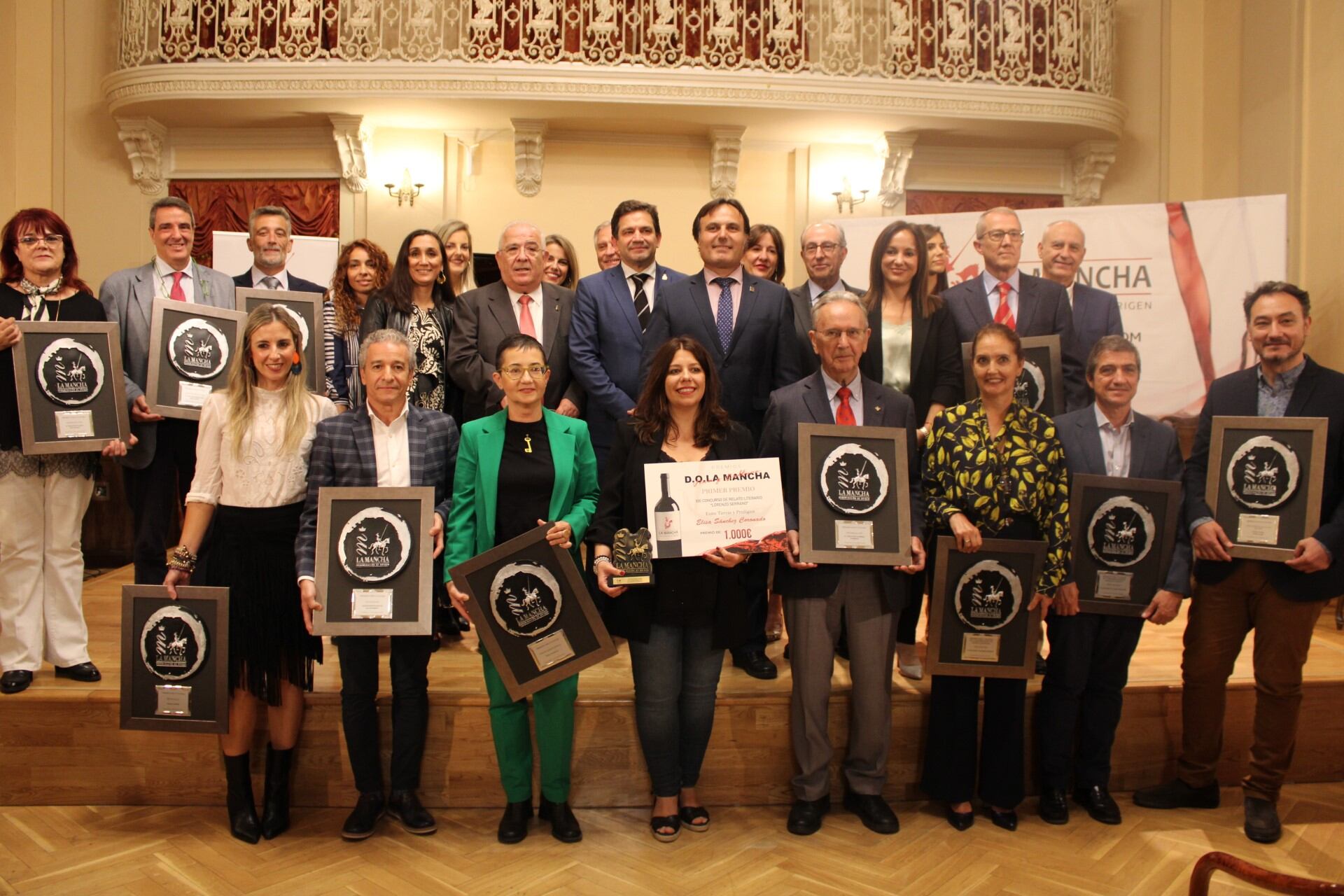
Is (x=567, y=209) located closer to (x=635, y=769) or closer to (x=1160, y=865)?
(x=635, y=769)

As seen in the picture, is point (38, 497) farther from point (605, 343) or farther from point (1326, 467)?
point (1326, 467)

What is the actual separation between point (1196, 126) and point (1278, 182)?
1.41 m

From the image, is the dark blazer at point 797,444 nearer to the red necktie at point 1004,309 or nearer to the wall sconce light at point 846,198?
the red necktie at point 1004,309

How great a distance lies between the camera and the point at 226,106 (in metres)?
7.71

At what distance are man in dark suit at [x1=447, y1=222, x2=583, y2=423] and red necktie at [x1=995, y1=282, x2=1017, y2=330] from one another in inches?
65.9

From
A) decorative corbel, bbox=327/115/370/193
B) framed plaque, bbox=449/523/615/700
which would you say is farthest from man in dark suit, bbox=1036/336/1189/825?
decorative corbel, bbox=327/115/370/193

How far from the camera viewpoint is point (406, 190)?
8156mm

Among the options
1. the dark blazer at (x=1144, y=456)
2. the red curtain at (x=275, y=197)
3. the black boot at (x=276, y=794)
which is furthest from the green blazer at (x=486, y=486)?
the red curtain at (x=275, y=197)

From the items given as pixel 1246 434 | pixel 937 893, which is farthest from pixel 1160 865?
pixel 1246 434

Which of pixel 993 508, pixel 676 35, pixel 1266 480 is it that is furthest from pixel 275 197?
pixel 1266 480

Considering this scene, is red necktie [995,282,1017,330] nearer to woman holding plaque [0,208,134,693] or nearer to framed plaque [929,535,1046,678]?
framed plaque [929,535,1046,678]

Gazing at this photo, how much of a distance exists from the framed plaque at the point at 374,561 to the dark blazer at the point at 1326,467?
8.09ft

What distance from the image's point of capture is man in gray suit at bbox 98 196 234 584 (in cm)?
331

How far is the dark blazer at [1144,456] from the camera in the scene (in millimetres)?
3037
